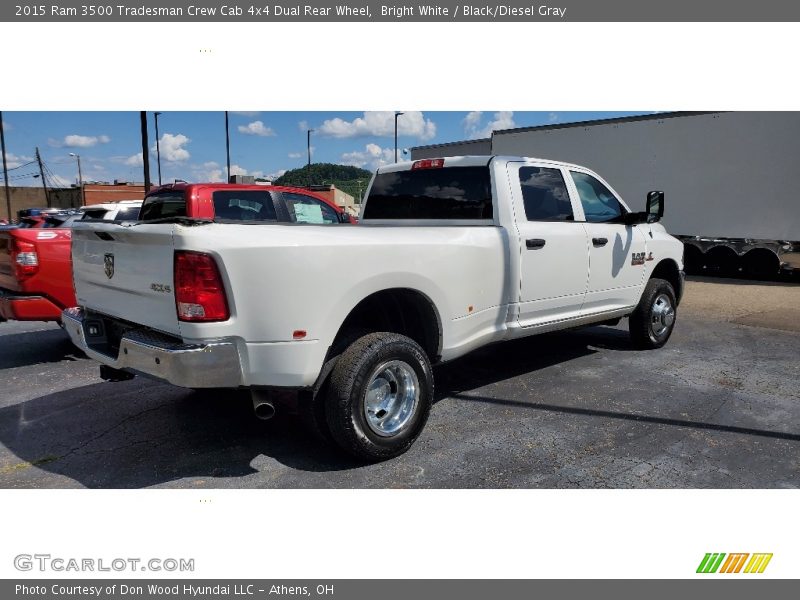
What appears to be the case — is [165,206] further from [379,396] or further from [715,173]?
[715,173]

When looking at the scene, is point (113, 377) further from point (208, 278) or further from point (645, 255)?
point (645, 255)

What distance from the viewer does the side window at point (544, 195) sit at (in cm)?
468

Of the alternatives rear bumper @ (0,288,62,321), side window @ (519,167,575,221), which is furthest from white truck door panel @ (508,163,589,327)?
rear bumper @ (0,288,62,321)

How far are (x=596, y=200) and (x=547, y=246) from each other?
4.07 feet

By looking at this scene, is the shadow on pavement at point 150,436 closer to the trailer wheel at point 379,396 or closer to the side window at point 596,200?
the trailer wheel at point 379,396

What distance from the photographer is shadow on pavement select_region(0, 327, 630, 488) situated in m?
3.38

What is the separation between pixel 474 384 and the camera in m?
5.07

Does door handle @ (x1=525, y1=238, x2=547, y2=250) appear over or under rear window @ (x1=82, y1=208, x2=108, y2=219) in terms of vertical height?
under

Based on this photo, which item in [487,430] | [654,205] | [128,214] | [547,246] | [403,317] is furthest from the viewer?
[128,214]

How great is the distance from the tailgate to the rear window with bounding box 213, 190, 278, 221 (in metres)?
3.42

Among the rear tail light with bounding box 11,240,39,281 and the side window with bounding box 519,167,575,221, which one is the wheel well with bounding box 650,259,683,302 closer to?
the side window with bounding box 519,167,575,221

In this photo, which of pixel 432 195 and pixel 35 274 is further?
pixel 35 274

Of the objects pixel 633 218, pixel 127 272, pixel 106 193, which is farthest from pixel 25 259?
pixel 106 193

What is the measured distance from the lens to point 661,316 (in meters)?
6.34
